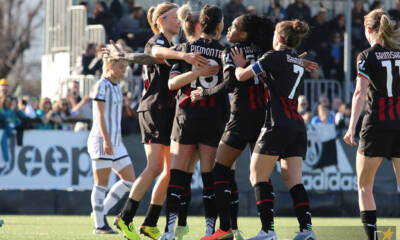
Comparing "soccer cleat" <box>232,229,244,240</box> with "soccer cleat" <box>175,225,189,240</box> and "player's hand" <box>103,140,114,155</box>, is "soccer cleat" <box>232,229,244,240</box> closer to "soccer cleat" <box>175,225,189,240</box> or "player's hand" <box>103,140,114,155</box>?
"soccer cleat" <box>175,225,189,240</box>

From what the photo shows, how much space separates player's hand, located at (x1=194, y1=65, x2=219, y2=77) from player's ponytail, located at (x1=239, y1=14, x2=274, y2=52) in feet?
1.36

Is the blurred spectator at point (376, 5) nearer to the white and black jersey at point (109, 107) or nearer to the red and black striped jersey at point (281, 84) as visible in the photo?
the white and black jersey at point (109, 107)

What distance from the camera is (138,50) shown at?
65.0 ft

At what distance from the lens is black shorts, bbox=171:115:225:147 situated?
828 cm

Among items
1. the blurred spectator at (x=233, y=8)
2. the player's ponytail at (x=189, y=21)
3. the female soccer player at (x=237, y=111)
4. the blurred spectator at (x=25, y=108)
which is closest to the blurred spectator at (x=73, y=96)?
the blurred spectator at (x=25, y=108)

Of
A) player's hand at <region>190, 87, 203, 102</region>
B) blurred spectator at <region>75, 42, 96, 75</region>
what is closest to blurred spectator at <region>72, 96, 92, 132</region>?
blurred spectator at <region>75, 42, 96, 75</region>

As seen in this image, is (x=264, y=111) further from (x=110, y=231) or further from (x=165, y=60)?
(x=110, y=231)

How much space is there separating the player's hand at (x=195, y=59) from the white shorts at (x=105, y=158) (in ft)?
8.02

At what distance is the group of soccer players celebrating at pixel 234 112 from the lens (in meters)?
7.90

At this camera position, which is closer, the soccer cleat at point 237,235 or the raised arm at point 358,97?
the raised arm at point 358,97

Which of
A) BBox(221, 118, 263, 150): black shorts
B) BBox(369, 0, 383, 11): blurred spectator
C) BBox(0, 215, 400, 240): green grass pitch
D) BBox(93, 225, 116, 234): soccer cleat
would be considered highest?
BBox(369, 0, 383, 11): blurred spectator

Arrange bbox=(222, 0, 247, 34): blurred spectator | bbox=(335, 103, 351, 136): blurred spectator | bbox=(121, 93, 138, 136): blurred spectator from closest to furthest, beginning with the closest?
bbox=(121, 93, 138, 136): blurred spectator
bbox=(335, 103, 351, 136): blurred spectator
bbox=(222, 0, 247, 34): blurred spectator

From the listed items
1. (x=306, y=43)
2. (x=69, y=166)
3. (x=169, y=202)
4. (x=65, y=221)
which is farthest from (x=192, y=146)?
(x=306, y=43)

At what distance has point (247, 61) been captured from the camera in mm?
8133
